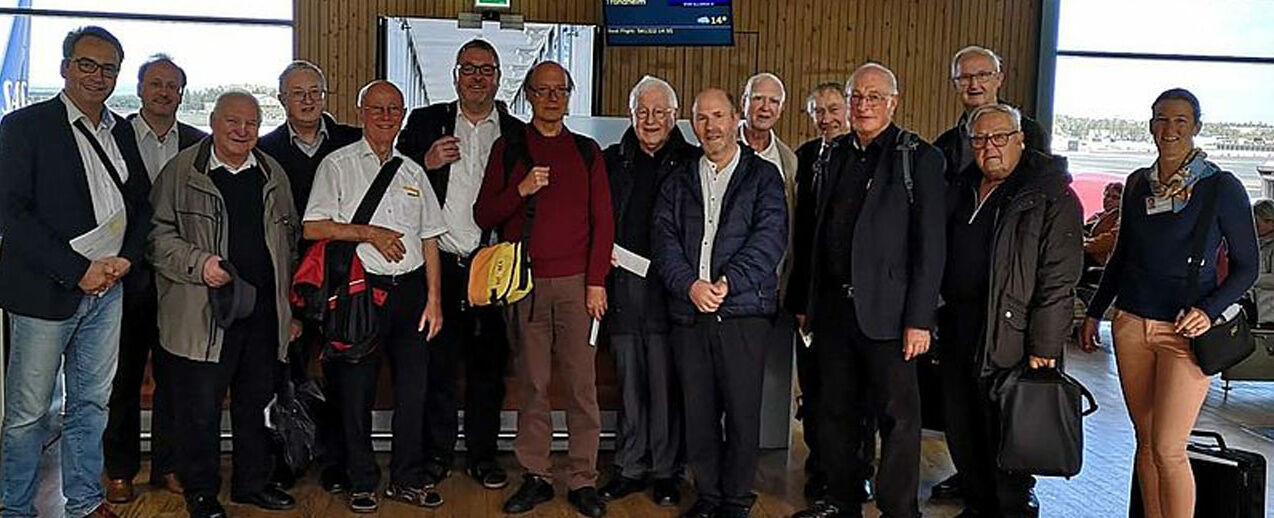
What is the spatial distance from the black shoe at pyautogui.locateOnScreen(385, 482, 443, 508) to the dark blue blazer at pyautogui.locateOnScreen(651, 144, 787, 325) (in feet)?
3.74

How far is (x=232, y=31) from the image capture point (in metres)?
8.38

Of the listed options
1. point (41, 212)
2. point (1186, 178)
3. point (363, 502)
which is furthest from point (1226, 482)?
point (41, 212)

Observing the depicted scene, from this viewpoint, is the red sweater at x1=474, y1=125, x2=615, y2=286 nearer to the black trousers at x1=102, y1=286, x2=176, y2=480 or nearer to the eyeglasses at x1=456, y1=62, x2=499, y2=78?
the eyeglasses at x1=456, y1=62, x2=499, y2=78

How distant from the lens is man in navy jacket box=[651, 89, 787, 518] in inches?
141

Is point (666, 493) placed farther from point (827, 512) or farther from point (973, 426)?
point (973, 426)

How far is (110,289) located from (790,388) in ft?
9.07

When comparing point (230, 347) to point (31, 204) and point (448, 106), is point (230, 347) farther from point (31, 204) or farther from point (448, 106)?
point (448, 106)

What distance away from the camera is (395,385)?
379cm

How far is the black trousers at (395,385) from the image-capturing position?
3691mm

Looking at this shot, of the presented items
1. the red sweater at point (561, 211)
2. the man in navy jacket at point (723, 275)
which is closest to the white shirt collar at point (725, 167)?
the man in navy jacket at point (723, 275)

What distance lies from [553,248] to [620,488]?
3.37ft

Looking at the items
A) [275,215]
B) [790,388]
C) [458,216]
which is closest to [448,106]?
[458,216]

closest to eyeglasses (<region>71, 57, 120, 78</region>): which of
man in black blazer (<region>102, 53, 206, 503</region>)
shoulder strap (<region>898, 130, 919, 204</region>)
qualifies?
man in black blazer (<region>102, 53, 206, 503</region>)

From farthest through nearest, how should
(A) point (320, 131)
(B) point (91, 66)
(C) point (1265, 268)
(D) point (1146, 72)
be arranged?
(D) point (1146, 72)
(C) point (1265, 268)
(A) point (320, 131)
(B) point (91, 66)
